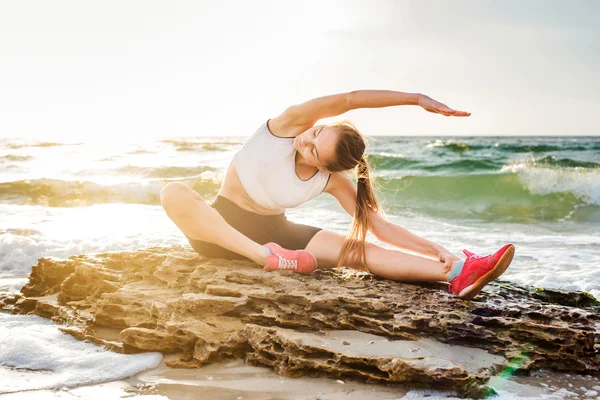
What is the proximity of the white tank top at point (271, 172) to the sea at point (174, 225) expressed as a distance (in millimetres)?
570

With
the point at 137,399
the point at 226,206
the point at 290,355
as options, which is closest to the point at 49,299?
the point at 226,206

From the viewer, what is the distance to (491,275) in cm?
301

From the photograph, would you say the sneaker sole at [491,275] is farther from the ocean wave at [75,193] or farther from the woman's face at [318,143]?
→ the ocean wave at [75,193]

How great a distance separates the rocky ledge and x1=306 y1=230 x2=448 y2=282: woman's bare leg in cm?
8

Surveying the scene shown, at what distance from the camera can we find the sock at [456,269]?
10.7ft

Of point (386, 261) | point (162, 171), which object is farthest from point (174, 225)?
→ point (162, 171)

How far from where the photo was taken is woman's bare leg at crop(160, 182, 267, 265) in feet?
11.3

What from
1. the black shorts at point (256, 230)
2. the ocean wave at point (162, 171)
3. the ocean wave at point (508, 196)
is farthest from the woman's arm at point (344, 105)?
the ocean wave at point (162, 171)

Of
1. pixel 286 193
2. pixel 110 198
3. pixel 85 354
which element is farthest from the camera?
pixel 110 198

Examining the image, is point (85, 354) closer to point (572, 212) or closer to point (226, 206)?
point (226, 206)

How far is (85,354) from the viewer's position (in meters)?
2.92

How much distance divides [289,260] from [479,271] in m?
1.17

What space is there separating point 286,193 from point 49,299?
6.21 ft

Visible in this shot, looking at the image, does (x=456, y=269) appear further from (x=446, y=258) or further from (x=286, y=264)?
(x=286, y=264)
